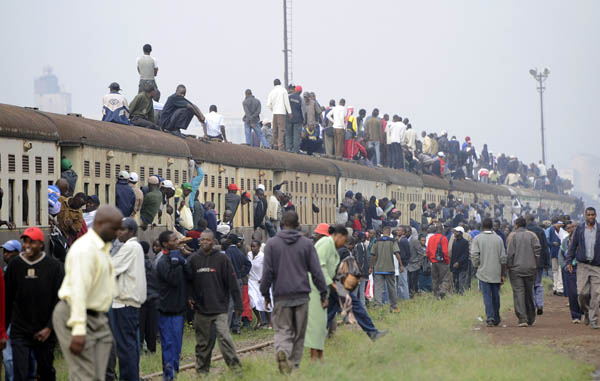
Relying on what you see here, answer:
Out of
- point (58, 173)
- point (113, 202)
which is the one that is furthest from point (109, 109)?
point (58, 173)

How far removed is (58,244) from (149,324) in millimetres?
2273

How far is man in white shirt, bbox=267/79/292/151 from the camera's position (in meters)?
27.0

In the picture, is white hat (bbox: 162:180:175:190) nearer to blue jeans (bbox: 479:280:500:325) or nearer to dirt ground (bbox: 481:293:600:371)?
blue jeans (bbox: 479:280:500:325)

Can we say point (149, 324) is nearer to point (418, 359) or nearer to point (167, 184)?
point (167, 184)

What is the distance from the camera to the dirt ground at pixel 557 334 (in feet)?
45.5

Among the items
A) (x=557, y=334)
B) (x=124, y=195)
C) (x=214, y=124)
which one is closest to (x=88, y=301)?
(x=124, y=195)

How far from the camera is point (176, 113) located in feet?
67.0

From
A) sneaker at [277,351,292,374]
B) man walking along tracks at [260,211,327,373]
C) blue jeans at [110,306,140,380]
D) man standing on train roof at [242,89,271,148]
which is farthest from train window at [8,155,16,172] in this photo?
man standing on train roof at [242,89,271,148]

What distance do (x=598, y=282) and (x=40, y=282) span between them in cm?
914

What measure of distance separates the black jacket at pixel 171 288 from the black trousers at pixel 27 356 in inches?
79.1

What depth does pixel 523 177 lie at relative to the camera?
221 ft

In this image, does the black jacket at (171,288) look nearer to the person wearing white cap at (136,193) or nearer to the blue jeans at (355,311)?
the blue jeans at (355,311)

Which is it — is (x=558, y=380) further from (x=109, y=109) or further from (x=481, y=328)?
(x=109, y=109)

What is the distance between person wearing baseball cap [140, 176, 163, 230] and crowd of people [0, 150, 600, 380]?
0.02m
